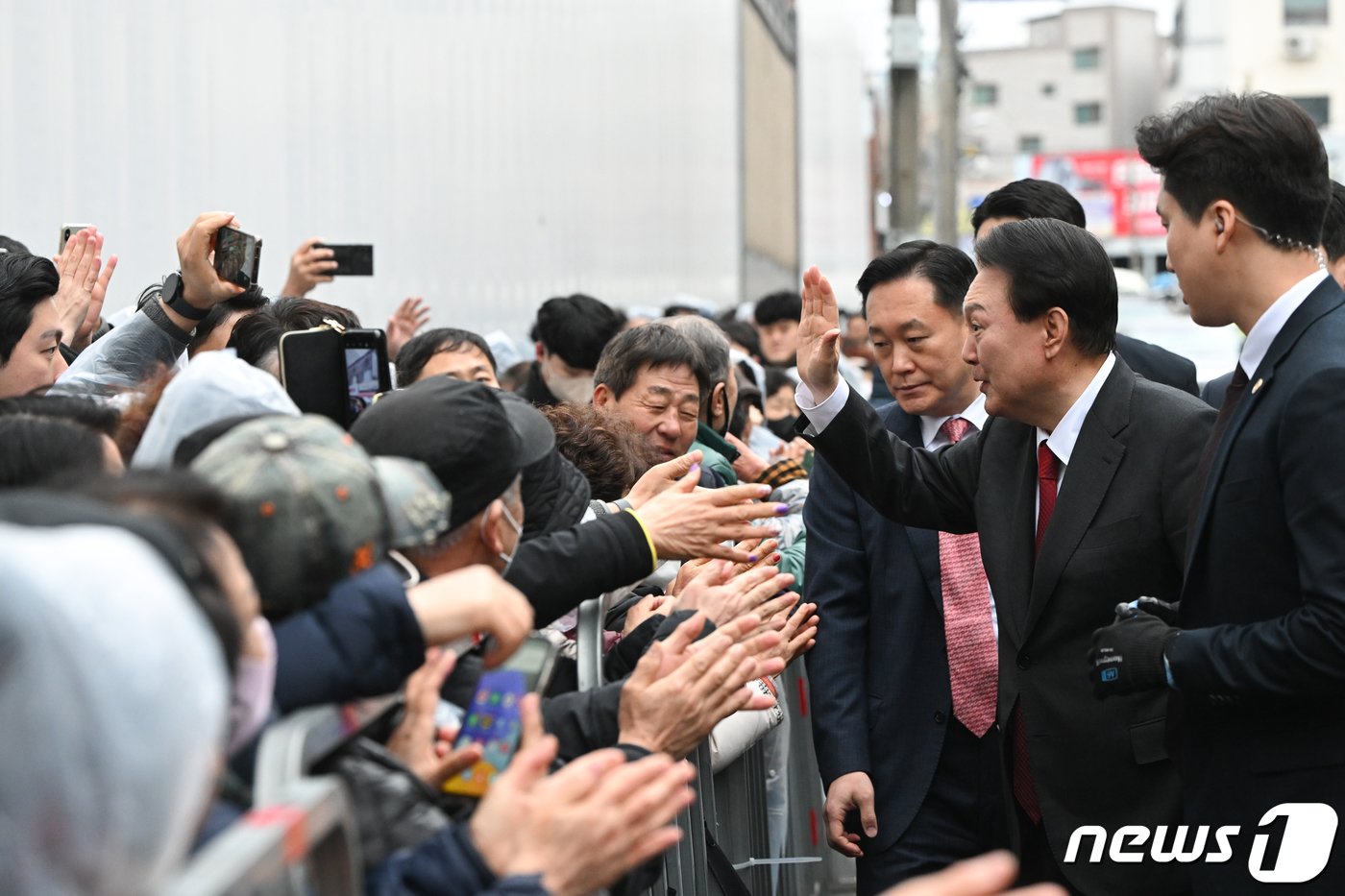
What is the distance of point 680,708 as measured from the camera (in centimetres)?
265

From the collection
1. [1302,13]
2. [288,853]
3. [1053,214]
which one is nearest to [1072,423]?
[1053,214]

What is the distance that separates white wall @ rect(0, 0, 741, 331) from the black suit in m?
2.24

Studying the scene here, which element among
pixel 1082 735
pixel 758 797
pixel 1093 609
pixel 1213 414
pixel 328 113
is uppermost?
pixel 328 113

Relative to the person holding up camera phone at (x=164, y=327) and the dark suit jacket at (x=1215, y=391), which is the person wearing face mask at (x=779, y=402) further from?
the person holding up camera phone at (x=164, y=327)

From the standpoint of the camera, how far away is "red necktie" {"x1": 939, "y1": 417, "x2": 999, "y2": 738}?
4086 mm

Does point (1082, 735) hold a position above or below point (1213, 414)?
below

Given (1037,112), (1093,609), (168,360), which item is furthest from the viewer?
(1037,112)

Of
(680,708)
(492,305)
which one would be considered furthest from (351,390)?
(492,305)

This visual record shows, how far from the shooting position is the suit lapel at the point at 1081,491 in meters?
3.57

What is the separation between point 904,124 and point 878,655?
45.9 ft

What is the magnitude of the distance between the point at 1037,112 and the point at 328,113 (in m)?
89.2

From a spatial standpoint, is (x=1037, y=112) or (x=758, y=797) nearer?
(x=758, y=797)

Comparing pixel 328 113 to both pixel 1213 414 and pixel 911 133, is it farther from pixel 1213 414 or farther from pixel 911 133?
pixel 911 133

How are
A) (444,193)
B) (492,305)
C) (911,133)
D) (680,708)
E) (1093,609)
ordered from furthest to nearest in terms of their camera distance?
(911,133)
(492,305)
(444,193)
(1093,609)
(680,708)
